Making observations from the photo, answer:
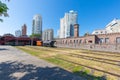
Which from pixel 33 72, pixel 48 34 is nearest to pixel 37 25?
pixel 48 34

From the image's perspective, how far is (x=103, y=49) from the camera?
33438mm

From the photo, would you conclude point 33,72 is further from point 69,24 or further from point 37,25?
point 37,25

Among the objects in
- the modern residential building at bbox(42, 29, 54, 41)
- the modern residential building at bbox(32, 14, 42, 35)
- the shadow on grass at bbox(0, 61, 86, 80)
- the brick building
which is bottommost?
the shadow on grass at bbox(0, 61, 86, 80)

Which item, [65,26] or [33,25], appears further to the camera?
[33,25]

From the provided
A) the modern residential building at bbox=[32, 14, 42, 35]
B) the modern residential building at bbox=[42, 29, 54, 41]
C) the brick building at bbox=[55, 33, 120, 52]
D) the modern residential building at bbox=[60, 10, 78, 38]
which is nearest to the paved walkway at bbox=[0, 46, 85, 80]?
the brick building at bbox=[55, 33, 120, 52]

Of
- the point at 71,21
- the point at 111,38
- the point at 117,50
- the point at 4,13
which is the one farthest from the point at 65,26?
the point at 4,13

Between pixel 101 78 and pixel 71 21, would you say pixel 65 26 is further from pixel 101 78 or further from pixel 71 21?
pixel 101 78

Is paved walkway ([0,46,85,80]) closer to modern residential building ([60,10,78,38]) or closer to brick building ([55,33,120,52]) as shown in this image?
brick building ([55,33,120,52])

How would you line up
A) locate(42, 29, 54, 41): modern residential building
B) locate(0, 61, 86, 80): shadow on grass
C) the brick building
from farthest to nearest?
1. locate(42, 29, 54, 41): modern residential building
2. the brick building
3. locate(0, 61, 86, 80): shadow on grass

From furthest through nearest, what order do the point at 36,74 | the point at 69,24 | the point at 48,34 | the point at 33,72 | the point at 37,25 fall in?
1. the point at 37,25
2. the point at 48,34
3. the point at 69,24
4. the point at 33,72
5. the point at 36,74

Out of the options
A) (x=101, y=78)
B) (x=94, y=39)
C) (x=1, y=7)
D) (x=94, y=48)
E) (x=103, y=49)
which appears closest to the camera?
(x=1, y=7)

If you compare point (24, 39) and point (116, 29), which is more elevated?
point (116, 29)

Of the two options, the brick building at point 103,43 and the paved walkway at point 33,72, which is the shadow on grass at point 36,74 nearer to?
the paved walkway at point 33,72

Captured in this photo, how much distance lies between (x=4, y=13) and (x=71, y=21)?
5185 inches
